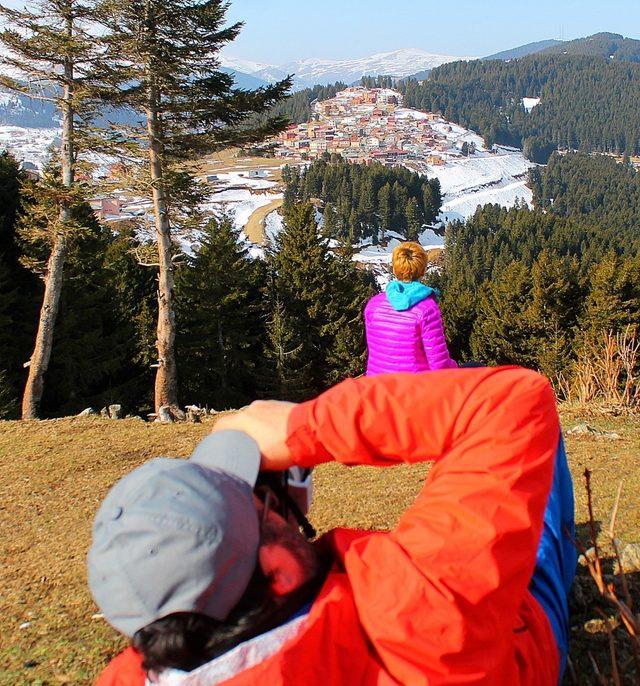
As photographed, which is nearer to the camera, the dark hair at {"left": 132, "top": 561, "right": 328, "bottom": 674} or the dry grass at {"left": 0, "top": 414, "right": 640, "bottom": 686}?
the dark hair at {"left": 132, "top": 561, "right": 328, "bottom": 674}

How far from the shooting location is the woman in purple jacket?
355cm

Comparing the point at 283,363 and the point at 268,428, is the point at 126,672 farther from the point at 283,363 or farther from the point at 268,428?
the point at 283,363

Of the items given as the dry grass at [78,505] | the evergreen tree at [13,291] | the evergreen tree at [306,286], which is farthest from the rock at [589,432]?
the evergreen tree at [306,286]

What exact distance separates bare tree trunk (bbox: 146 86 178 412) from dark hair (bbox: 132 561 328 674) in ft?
33.8

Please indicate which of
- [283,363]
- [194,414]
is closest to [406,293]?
[194,414]

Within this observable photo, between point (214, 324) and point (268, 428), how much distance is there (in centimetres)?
2121

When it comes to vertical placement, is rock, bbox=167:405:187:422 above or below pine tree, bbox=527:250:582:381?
above

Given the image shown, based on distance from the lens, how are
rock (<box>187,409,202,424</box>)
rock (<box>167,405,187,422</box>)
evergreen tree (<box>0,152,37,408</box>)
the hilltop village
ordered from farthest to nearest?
the hilltop village
evergreen tree (<box>0,152,37,408</box>)
rock (<box>167,405,187,422</box>)
rock (<box>187,409,202,424</box>)

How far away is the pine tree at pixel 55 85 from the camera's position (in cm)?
945

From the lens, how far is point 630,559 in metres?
2.64

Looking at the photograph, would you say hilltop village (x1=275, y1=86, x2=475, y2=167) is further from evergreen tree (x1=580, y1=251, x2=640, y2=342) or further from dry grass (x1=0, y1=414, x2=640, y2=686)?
dry grass (x1=0, y1=414, x2=640, y2=686)

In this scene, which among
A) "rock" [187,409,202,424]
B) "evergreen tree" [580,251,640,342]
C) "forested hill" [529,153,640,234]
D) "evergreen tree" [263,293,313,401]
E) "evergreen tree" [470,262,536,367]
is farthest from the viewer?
"forested hill" [529,153,640,234]

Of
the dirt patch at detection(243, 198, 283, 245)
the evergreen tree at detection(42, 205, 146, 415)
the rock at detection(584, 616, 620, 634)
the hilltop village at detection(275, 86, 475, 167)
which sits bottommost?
the dirt patch at detection(243, 198, 283, 245)

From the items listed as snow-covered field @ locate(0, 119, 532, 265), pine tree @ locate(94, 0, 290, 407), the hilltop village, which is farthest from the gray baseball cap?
the hilltop village
